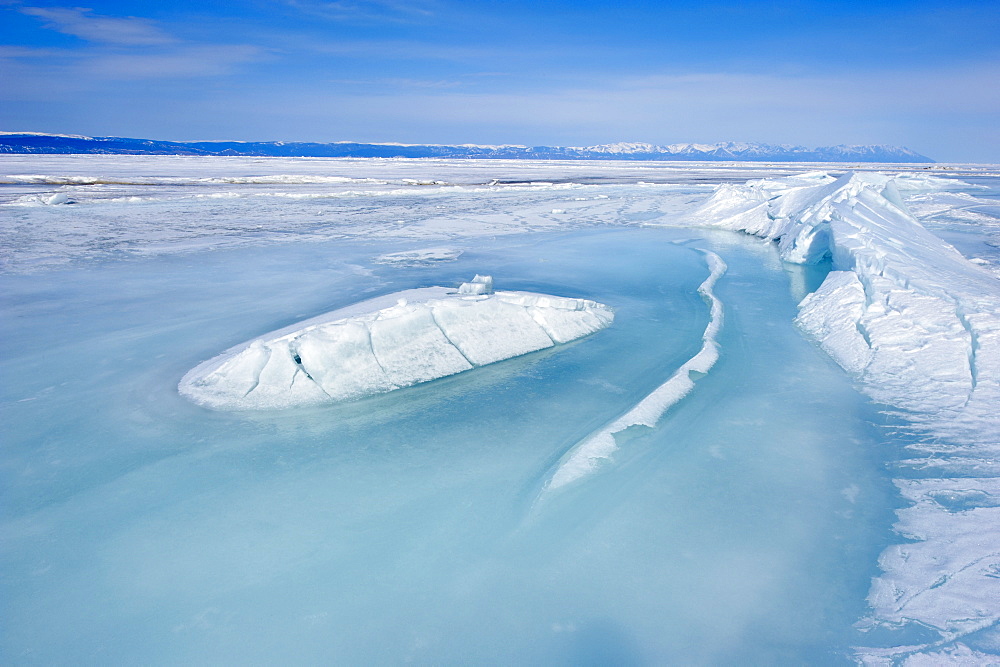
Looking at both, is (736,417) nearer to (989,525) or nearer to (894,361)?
(989,525)

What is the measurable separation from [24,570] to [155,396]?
185 cm

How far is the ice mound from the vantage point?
4277mm

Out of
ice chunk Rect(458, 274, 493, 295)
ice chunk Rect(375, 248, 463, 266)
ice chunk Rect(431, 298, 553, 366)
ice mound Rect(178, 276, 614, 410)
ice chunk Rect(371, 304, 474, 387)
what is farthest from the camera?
ice chunk Rect(375, 248, 463, 266)

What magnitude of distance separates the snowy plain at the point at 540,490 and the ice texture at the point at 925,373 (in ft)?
0.07

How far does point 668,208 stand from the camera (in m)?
18.3

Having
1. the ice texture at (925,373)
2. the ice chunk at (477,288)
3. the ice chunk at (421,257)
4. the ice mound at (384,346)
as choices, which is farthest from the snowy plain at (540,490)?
the ice chunk at (421,257)

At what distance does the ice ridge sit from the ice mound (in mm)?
1279

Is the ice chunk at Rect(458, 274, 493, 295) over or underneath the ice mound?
over

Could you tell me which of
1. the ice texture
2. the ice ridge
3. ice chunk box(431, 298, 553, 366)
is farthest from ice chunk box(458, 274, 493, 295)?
the ice texture

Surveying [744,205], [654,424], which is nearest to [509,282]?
[654,424]

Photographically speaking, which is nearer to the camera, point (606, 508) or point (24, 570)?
point (24, 570)

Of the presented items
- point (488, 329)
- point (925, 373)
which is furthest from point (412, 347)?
point (925, 373)

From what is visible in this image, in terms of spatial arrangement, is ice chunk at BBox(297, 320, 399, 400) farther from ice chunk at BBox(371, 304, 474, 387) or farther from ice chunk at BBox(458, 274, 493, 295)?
ice chunk at BBox(458, 274, 493, 295)

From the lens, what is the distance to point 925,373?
4355mm
